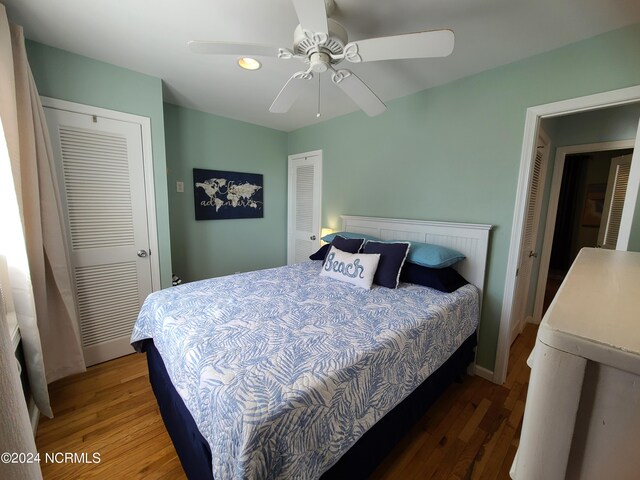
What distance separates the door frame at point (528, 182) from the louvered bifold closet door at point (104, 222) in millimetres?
3092

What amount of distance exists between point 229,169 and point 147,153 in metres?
1.07

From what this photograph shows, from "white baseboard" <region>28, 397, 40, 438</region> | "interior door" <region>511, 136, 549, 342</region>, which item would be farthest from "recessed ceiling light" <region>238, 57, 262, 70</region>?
"white baseboard" <region>28, 397, 40, 438</region>

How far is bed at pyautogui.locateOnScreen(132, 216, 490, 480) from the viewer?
84 cm

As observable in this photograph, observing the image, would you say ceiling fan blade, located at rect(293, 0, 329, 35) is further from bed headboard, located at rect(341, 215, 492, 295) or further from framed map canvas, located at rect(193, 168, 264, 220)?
framed map canvas, located at rect(193, 168, 264, 220)

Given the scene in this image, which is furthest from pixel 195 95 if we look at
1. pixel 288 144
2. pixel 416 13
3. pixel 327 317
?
pixel 327 317

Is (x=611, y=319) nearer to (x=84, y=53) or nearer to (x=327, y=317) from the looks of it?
(x=327, y=317)

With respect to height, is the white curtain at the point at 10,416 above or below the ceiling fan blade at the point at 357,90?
below

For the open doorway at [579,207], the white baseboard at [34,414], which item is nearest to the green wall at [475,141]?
the white baseboard at [34,414]

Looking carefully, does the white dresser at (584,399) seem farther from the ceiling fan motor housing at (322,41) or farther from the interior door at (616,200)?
the interior door at (616,200)

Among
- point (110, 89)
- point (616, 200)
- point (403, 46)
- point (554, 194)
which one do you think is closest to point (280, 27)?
point (403, 46)

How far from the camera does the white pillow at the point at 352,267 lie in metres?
1.99

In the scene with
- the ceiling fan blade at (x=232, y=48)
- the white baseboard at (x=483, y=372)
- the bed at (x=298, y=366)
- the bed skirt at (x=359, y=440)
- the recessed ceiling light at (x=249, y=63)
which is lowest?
the white baseboard at (x=483, y=372)

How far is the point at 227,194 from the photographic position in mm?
3270

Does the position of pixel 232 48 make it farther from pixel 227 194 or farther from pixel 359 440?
pixel 227 194
